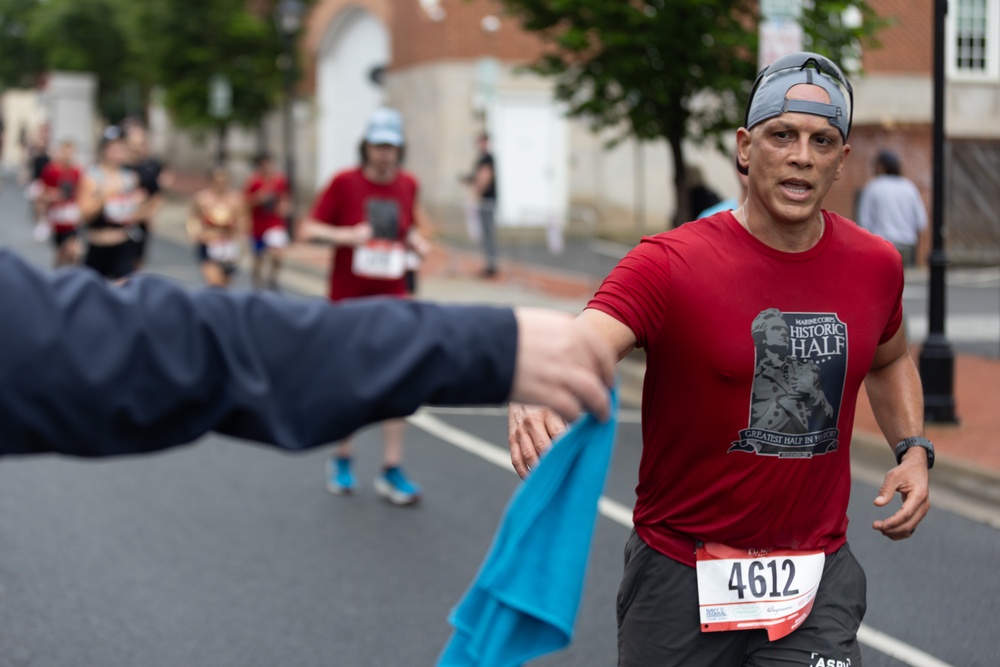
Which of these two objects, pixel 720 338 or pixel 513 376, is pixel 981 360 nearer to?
pixel 720 338

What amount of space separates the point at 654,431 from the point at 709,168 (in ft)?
92.5

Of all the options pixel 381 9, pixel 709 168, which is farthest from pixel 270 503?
pixel 381 9

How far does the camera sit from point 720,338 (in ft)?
10.2

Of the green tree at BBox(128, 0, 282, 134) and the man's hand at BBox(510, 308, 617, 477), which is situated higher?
the green tree at BBox(128, 0, 282, 134)

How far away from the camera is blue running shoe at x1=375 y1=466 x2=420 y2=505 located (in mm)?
7789

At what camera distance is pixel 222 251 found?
586 inches

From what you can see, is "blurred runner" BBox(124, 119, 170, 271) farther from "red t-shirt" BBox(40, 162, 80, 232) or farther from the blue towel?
the blue towel

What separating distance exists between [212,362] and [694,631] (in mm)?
1736

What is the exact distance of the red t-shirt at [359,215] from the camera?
7.84 metres

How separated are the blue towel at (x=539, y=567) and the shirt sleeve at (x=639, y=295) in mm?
603

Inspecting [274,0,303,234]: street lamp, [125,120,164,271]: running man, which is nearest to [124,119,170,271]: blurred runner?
[125,120,164,271]: running man

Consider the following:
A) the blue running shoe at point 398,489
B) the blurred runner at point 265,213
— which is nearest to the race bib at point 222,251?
the blurred runner at point 265,213

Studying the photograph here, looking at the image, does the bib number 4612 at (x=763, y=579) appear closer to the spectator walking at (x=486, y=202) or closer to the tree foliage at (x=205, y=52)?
the spectator walking at (x=486, y=202)

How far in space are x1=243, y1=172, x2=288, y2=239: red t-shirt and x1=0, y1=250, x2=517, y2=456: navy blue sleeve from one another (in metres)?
16.2
